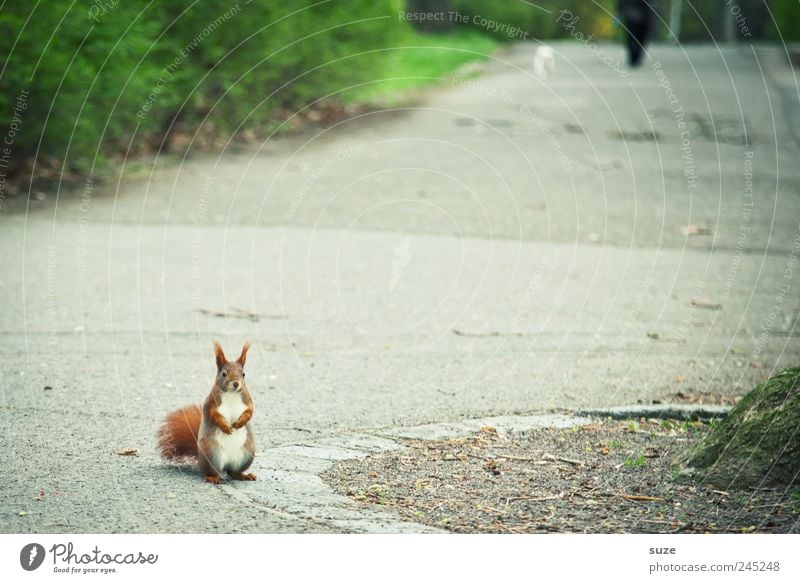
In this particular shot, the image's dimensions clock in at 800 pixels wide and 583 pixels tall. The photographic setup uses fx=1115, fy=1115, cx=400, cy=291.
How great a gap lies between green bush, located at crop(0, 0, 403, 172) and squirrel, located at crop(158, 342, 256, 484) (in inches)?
221

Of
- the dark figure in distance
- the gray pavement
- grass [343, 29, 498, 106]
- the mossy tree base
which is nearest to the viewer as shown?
the mossy tree base

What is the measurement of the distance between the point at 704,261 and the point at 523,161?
349cm

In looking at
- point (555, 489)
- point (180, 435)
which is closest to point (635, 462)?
point (555, 489)

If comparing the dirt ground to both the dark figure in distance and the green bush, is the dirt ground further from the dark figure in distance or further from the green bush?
the dark figure in distance

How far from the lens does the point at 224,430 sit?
4.05 metres

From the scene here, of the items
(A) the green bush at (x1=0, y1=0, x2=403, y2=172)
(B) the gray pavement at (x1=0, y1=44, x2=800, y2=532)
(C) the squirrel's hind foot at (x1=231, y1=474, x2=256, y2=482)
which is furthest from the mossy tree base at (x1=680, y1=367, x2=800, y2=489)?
(A) the green bush at (x1=0, y1=0, x2=403, y2=172)

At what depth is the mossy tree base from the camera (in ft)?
13.7

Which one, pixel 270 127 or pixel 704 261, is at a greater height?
pixel 270 127

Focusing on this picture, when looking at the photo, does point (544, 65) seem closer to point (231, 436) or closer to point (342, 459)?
point (342, 459)

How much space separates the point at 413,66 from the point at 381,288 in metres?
12.1

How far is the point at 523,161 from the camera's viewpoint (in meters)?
11.6

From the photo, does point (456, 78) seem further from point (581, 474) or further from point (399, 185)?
point (581, 474)

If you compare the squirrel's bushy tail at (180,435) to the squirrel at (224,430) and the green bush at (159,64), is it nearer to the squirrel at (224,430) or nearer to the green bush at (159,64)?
the squirrel at (224,430)
